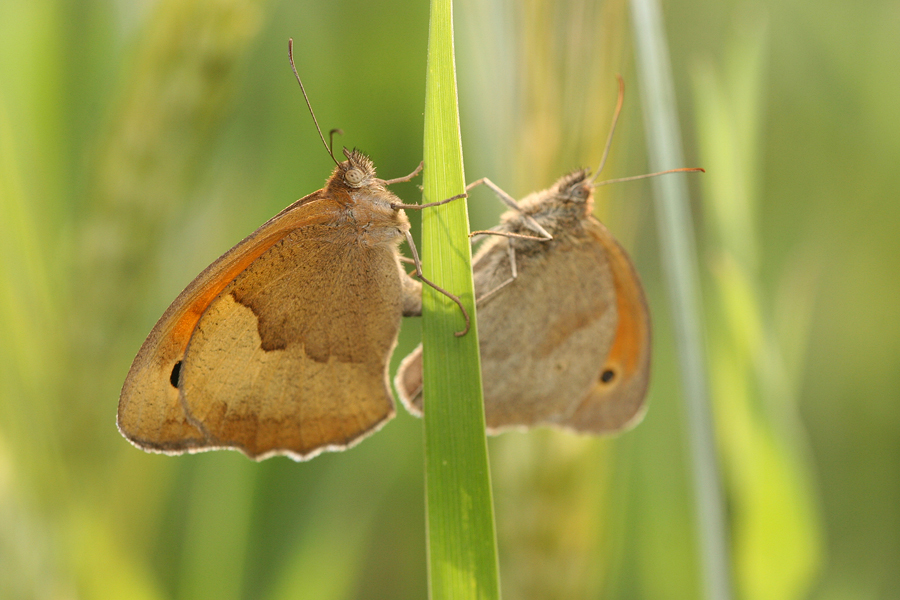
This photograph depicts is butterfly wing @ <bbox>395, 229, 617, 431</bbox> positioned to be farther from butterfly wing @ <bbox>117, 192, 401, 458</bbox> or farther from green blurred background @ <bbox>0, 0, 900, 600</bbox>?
butterfly wing @ <bbox>117, 192, 401, 458</bbox>

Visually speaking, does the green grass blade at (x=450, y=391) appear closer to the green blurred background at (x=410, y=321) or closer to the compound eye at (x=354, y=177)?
the compound eye at (x=354, y=177)

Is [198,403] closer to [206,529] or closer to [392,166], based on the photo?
[206,529]

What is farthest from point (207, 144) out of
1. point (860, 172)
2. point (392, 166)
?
point (860, 172)

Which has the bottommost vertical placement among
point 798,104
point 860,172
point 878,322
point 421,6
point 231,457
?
point 231,457

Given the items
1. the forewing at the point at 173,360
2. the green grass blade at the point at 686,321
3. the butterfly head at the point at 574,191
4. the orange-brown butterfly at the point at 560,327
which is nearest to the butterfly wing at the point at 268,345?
the forewing at the point at 173,360

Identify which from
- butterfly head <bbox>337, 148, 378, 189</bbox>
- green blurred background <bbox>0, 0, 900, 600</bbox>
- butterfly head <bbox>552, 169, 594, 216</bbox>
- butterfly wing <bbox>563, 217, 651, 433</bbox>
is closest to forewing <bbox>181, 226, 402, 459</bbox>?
butterfly head <bbox>337, 148, 378, 189</bbox>

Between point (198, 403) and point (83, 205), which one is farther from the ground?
point (83, 205)

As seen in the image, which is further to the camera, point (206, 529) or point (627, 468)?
point (627, 468)
